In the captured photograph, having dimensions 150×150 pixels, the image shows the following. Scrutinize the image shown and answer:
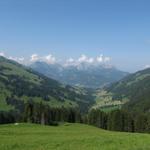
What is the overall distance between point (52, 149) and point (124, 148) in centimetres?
702

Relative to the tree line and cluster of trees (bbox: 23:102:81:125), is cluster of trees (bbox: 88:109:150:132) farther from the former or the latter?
cluster of trees (bbox: 23:102:81:125)

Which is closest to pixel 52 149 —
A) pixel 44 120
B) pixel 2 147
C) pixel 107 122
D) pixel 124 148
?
pixel 2 147

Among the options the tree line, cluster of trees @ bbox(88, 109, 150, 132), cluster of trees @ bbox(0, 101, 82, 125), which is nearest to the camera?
cluster of trees @ bbox(88, 109, 150, 132)

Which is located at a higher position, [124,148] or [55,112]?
[55,112]

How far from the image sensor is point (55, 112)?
538 feet

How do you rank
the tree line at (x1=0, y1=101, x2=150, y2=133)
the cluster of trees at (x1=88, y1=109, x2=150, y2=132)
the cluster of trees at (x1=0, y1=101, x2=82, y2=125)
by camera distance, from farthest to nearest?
1. the cluster of trees at (x1=0, y1=101, x2=82, y2=125)
2. the tree line at (x1=0, y1=101, x2=150, y2=133)
3. the cluster of trees at (x1=88, y1=109, x2=150, y2=132)

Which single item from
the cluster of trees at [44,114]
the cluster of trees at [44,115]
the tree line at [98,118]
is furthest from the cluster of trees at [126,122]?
the cluster of trees at [44,115]

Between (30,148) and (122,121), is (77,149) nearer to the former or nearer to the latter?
(30,148)

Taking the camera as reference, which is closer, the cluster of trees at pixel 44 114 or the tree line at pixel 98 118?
the tree line at pixel 98 118

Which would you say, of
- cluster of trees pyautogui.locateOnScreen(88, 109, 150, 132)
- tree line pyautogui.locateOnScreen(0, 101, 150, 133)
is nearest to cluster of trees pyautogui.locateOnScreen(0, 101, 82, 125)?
tree line pyautogui.locateOnScreen(0, 101, 150, 133)

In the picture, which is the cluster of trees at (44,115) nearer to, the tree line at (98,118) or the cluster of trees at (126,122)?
the tree line at (98,118)

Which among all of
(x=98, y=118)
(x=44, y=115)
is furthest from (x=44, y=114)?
(x=98, y=118)

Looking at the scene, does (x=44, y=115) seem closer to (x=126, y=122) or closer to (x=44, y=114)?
(x=44, y=114)

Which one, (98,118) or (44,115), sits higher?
(44,115)
